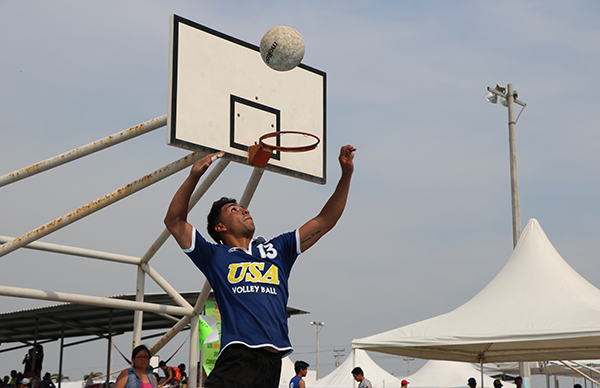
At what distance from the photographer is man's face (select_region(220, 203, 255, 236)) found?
144 inches

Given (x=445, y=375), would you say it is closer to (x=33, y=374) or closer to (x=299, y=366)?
(x=33, y=374)

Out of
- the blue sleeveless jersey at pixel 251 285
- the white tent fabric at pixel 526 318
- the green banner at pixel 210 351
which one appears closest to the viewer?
the blue sleeveless jersey at pixel 251 285

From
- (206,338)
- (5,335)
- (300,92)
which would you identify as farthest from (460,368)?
(300,92)

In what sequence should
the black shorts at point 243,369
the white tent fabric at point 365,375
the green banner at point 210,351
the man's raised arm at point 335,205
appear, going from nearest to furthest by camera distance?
the black shorts at point 243,369, the man's raised arm at point 335,205, the green banner at point 210,351, the white tent fabric at point 365,375

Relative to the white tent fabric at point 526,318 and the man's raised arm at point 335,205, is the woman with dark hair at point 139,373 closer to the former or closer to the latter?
the man's raised arm at point 335,205

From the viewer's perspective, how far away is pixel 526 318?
10602mm

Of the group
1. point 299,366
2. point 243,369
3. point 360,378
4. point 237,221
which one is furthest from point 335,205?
point 360,378

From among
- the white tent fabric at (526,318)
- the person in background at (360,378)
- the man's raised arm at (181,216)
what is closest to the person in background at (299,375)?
the person in background at (360,378)

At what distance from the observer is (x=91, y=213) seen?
7355 mm

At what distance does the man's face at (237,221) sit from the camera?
3664 mm

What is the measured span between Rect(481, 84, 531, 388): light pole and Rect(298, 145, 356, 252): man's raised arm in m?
12.3

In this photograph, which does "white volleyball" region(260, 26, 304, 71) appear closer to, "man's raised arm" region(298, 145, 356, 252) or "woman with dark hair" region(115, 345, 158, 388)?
"man's raised arm" region(298, 145, 356, 252)

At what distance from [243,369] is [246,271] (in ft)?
1.74

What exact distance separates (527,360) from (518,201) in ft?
13.5
